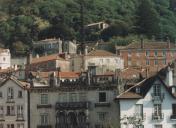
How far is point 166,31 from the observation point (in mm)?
169500

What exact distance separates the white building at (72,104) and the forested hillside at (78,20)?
85.6m

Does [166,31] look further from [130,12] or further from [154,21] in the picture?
[130,12]

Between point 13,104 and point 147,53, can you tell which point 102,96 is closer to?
point 13,104

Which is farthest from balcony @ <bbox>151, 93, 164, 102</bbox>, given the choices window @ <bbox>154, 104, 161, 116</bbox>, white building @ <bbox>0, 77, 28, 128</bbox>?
white building @ <bbox>0, 77, 28, 128</bbox>

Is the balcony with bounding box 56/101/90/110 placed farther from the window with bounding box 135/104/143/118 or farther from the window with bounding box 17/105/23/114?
the window with bounding box 135/104/143/118

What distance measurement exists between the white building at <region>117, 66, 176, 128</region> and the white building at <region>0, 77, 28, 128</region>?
9.75 meters

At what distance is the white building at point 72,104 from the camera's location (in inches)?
2970

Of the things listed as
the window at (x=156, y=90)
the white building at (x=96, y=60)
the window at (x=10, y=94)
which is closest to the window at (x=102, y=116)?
the window at (x=156, y=90)

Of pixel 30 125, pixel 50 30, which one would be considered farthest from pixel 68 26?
pixel 30 125

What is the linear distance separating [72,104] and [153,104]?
779 centimetres

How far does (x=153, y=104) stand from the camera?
73.9m

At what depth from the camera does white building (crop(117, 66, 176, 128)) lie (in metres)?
73.5

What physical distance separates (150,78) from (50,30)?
335 feet

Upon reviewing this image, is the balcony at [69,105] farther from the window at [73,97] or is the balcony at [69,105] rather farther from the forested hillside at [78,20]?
the forested hillside at [78,20]
